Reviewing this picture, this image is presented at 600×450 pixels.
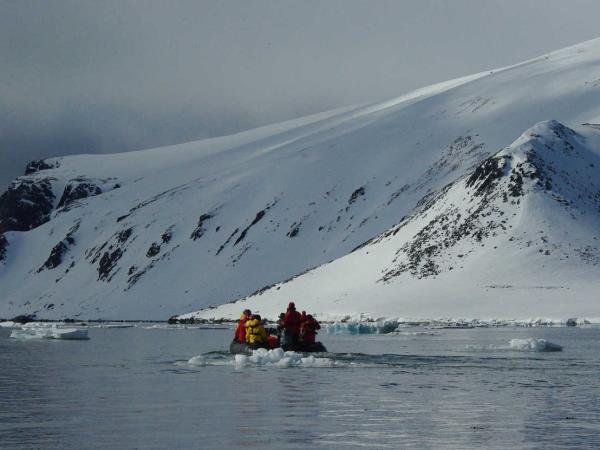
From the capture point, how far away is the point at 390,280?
131250 millimetres

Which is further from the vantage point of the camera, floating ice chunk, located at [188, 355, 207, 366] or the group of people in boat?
the group of people in boat

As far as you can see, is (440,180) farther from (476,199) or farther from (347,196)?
(476,199)

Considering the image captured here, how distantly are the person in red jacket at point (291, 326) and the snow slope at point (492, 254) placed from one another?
56363 millimetres

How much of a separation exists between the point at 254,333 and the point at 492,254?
246 feet

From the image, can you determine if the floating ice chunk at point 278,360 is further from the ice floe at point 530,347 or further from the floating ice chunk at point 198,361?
the ice floe at point 530,347

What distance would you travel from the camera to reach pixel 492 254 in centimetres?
12656

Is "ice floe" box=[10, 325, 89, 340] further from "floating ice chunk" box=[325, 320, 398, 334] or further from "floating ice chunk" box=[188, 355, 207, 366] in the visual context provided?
"floating ice chunk" box=[188, 355, 207, 366]

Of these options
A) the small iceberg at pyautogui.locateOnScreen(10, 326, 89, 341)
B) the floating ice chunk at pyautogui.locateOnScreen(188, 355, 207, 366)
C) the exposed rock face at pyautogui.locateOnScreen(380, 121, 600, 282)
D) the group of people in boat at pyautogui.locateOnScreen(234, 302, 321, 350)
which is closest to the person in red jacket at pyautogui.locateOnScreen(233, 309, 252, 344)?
the group of people in boat at pyautogui.locateOnScreen(234, 302, 321, 350)

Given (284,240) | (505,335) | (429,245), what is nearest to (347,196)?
(284,240)

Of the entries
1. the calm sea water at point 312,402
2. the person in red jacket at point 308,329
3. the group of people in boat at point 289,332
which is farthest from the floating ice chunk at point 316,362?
the person in red jacket at point 308,329

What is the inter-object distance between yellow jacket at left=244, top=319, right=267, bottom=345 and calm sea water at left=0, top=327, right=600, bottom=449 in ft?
4.65

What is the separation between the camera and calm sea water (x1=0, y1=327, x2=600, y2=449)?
27.6 metres

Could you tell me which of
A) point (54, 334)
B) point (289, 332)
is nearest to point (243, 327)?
point (289, 332)

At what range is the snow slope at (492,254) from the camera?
117 meters
